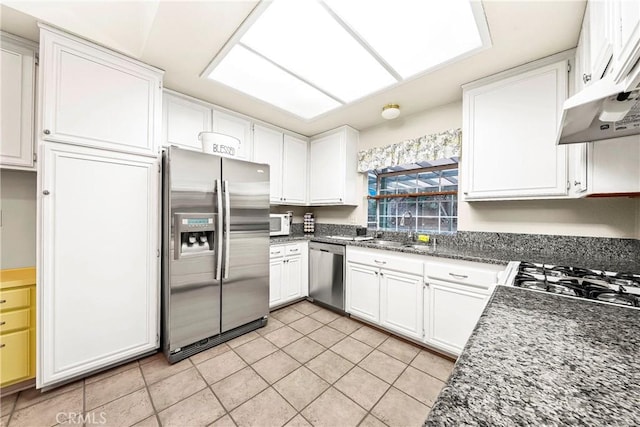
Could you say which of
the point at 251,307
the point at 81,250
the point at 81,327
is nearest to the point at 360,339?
the point at 251,307

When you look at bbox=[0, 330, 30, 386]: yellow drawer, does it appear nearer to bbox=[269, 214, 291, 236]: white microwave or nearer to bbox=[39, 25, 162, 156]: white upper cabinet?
bbox=[39, 25, 162, 156]: white upper cabinet

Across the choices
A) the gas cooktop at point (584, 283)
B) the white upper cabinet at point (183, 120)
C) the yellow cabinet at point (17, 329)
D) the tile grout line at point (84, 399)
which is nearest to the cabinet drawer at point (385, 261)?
the gas cooktop at point (584, 283)

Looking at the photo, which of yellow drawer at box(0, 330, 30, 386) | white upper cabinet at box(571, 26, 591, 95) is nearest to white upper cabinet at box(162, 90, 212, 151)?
yellow drawer at box(0, 330, 30, 386)

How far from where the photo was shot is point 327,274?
2963 mm

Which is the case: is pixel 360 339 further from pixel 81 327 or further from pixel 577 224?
pixel 81 327

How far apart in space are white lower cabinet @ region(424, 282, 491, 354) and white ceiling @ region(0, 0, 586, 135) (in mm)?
1799

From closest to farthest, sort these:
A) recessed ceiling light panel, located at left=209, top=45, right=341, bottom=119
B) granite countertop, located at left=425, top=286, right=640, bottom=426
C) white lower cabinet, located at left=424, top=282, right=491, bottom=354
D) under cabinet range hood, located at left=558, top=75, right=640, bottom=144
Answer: granite countertop, located at left=425, top=286, right=640, bottom=426
under cabinet range hood, located at left=558, top=75, right=640, bottom=144
white lower cabinet, located at left=424, top=282, right=491, bottom=354
recessed ceiling light panel, located at left=209, top=45, right=341, bottom=119

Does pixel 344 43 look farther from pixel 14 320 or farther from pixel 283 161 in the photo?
pixel 14 320

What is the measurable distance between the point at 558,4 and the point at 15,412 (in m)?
4.04

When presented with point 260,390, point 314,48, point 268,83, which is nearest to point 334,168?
point 268,83

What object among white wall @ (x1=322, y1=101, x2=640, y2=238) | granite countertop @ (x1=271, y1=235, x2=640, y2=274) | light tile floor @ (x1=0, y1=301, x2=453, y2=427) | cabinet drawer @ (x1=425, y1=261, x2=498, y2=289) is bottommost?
light tile floor @ (x1=0, y1=301, x2=453, y2=427)

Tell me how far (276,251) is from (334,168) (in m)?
1.39

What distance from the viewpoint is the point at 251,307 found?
2404 millimetres

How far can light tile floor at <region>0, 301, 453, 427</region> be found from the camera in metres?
1.42
